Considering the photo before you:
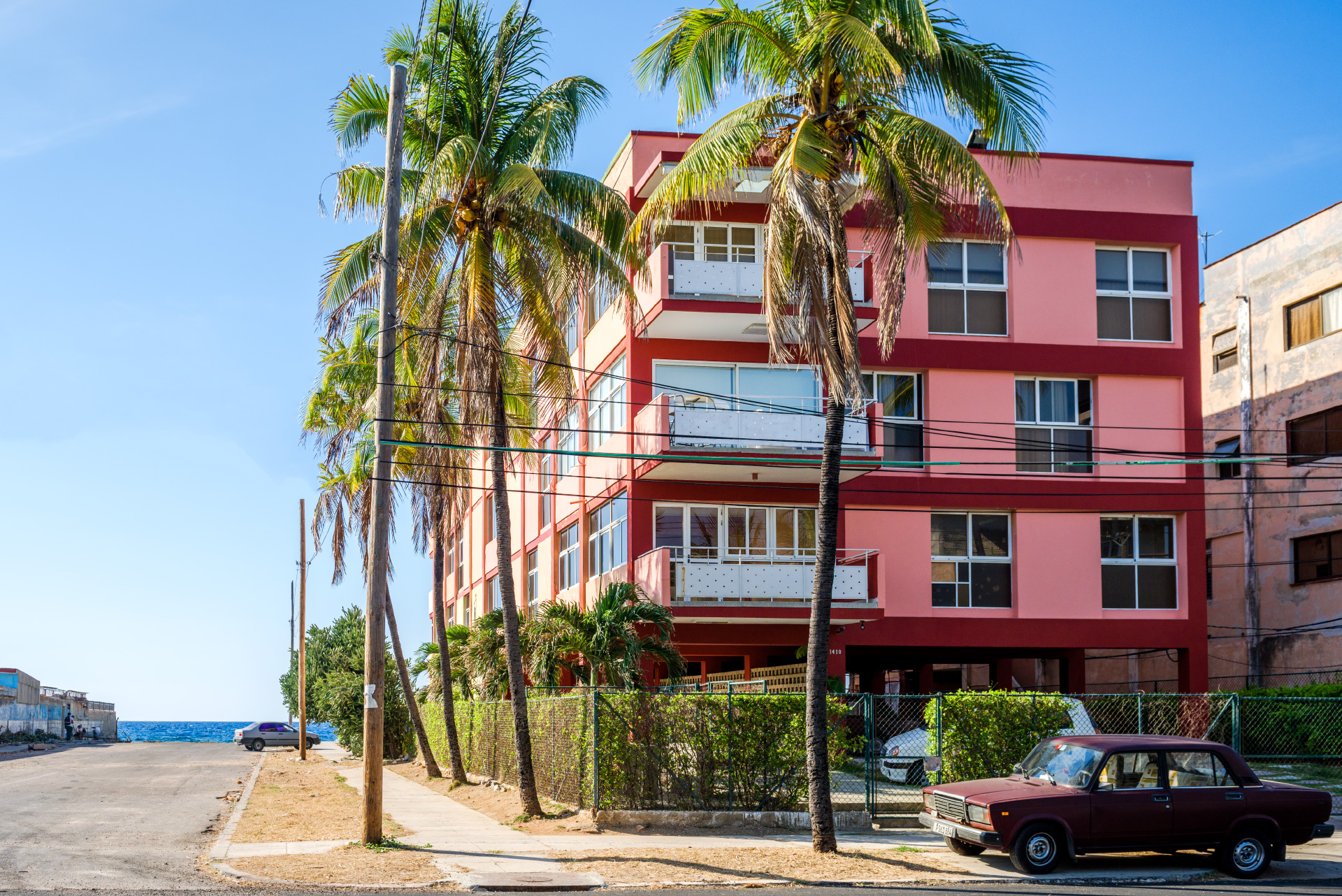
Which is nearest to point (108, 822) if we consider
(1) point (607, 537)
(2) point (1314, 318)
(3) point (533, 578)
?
(1) point (607, 537)

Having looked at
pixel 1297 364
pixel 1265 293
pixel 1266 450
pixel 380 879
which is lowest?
pixel 380 879

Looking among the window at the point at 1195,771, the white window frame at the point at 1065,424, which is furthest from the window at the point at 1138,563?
the window at the point at 1195,771

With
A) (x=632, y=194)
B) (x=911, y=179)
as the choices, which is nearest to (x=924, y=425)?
(x=632, y=194)

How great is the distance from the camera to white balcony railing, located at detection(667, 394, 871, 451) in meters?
27.7

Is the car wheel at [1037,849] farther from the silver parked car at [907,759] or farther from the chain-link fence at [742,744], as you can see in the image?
the silver parked car at [907,759]

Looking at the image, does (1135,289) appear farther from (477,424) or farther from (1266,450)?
(477,424)

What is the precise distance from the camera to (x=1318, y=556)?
35.2 m

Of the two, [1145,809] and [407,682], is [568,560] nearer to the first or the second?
[407,682]

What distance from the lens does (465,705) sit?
30.6 meters

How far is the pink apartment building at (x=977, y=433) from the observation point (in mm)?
29625

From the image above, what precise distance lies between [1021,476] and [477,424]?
1525 centimetres

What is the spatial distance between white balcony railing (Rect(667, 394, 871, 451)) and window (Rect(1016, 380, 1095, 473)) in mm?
4878

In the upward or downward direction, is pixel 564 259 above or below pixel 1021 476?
above

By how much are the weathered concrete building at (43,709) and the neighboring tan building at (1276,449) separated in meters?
54.3
